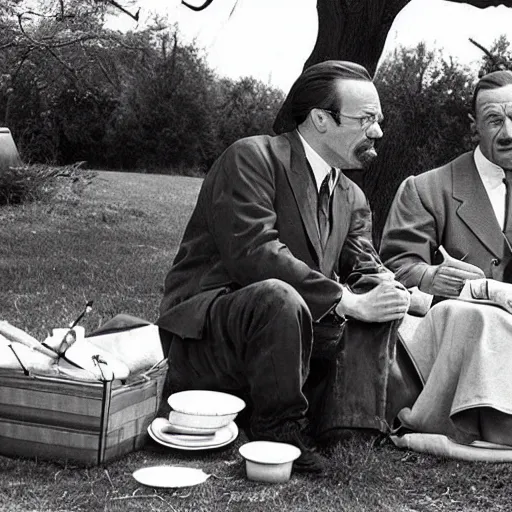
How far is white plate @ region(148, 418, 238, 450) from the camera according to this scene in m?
4.21

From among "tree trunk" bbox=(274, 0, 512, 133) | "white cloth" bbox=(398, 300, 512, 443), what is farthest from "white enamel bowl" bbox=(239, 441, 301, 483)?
"tree trunk" bbox=(274, 0, 512, 133)

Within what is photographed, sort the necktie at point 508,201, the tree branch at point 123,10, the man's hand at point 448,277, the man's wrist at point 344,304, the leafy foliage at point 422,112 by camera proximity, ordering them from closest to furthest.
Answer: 1. the man's wrist at point 344,304
2. the man's hand at point 448,277
3. the necktie at point 508,201
4. the tree branch at point 123,10
5. the leafy foliage at point 422,112

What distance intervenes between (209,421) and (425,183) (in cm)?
188

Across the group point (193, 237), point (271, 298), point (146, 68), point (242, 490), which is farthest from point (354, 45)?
point (146, 68)

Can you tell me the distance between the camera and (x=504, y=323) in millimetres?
4406

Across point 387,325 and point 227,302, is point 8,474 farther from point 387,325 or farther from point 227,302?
point 387,325

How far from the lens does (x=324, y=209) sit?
184 inches

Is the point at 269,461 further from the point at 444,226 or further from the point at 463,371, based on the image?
the point at 444,226

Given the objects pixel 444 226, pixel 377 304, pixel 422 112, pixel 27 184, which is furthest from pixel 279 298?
pixel 27 184

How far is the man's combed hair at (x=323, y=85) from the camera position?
15.0ft

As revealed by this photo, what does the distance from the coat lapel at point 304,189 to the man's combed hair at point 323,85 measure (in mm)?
235

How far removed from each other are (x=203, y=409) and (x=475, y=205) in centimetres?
188

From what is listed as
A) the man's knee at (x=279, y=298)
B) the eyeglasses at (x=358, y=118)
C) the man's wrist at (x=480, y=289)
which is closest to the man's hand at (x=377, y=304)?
the man's knee at (x=279, y=298)

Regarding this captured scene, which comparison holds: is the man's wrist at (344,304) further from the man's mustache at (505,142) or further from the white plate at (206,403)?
the man's mustache at (505,142)
